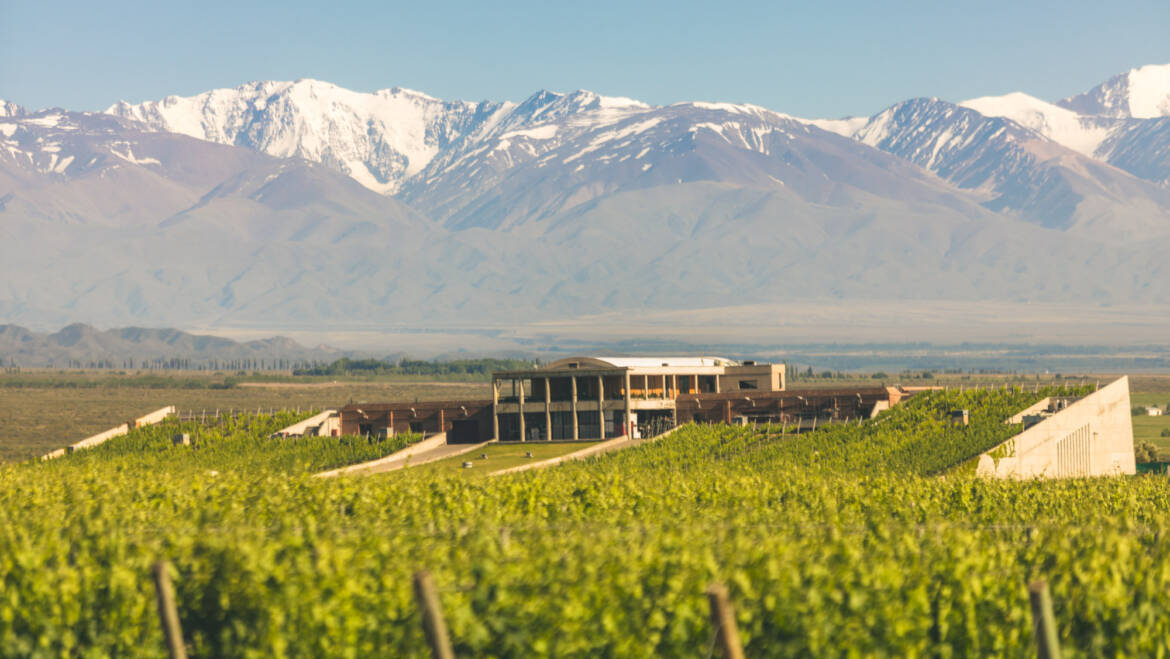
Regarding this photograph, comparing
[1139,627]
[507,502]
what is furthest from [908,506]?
[1139,627]

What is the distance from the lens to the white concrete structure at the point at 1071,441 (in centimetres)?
9988

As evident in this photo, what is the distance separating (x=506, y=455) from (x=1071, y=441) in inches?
1779

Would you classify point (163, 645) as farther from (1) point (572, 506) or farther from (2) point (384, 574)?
(1) point (572, 506)

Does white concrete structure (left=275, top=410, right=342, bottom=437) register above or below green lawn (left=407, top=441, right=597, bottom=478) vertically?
above

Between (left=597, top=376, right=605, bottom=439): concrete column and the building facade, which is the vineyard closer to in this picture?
(left=597, top=376, right=605, bottom=439): concrete column

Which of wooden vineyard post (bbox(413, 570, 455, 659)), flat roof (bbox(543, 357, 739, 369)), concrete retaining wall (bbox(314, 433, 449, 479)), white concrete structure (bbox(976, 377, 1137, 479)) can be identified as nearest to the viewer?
wooden vineyard post (bbox(413, 570, 455, 659))

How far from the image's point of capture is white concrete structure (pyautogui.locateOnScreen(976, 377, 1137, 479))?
328 ft

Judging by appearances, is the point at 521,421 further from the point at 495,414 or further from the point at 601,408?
the point at 601,408

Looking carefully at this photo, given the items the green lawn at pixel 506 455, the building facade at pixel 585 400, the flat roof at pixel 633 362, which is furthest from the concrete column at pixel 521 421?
the flat roof at pixel 633 362

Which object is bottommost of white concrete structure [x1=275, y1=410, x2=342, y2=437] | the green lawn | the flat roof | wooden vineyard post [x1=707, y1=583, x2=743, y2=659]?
the green lawn

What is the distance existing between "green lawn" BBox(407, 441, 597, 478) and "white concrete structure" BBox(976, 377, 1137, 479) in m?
35.8

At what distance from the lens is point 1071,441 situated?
10644 centimetres

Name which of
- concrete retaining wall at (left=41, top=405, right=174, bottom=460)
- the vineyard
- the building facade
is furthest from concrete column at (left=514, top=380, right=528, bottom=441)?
the vineyard

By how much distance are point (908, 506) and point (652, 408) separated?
255ft
